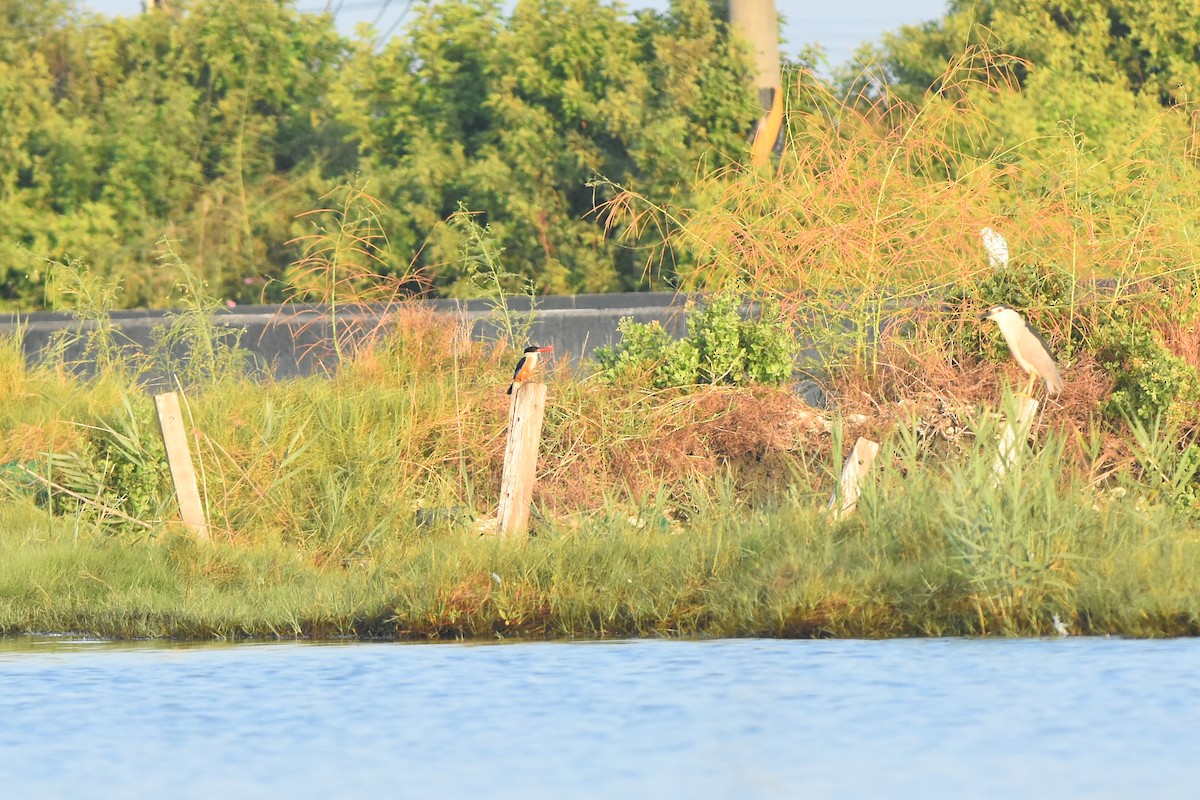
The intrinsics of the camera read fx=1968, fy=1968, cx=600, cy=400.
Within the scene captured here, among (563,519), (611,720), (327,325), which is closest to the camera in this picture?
(611,720)

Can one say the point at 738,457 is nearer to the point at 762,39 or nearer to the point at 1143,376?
the point at 1143,376

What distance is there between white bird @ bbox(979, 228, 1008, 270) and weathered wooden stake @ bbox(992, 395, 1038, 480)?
2601 millimetres

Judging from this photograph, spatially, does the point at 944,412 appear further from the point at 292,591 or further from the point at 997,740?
the point at 997,740

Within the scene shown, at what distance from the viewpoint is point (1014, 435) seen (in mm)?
10531

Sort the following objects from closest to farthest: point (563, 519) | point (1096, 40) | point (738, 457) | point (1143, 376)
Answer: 1. point (563, 519)
2. point (1143, 376)
3. point (738, 457)
4. point (1096, 40)

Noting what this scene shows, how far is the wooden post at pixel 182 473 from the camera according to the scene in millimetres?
12086

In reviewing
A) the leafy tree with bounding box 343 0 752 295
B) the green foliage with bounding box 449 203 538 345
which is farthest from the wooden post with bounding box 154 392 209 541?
the leafy tree with bounding box 343 0 752 295

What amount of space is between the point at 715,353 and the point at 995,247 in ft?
6.82

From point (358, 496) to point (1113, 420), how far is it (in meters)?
5.15

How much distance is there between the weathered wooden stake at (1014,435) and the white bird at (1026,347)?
0.83 metres

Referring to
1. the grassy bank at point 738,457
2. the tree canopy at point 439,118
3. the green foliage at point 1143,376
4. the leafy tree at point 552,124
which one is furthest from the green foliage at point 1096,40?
the green foliage at point 1143,376

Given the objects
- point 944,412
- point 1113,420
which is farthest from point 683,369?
point 1113,420

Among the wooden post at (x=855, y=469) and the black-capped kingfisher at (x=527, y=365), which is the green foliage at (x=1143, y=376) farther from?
the black-capped kingfisher at (x=527, y=365)

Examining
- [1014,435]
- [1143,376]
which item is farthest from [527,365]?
[1143,376]
